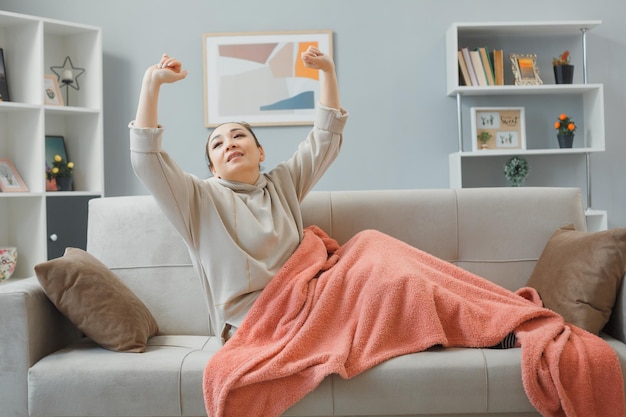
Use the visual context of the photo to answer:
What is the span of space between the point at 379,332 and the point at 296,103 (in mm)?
2181

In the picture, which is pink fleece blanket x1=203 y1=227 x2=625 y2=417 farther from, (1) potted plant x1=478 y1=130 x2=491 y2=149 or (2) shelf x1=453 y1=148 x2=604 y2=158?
(1) potted plant x1=478 y1=130 x2=491 y2=149

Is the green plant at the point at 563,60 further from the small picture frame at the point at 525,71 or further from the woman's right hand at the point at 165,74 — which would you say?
the woman's right hand at the point at 165,74

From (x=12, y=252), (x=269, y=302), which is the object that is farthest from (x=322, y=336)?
(x=12, y=252)

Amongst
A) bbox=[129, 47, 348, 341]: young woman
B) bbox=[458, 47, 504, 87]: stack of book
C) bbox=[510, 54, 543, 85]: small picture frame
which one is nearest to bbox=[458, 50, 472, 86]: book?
bbox=[458, 47, 504, 87]: stack of book

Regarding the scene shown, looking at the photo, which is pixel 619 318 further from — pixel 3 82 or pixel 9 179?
pixel 3 82

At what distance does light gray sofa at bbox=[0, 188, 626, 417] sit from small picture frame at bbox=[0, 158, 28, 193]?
4.21 feet

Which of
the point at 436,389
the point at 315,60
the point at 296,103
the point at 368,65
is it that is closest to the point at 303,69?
the point at 296,103

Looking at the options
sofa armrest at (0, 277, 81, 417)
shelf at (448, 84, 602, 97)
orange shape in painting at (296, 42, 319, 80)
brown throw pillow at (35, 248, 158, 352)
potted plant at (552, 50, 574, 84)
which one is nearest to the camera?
sofa armrest at (0, 277, 81, 417)

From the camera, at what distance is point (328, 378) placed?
1748 mm

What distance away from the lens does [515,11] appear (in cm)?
380

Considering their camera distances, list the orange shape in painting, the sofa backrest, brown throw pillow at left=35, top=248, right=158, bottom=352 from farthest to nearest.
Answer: the orange shape in painting < the sofa backrest < brown throw pillow at left=35, top=248, right=158, bottom=352

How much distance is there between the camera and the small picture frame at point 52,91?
3.64 metres

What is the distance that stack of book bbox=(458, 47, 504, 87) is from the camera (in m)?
3.61

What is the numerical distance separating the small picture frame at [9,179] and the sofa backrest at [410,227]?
1.26 metres
